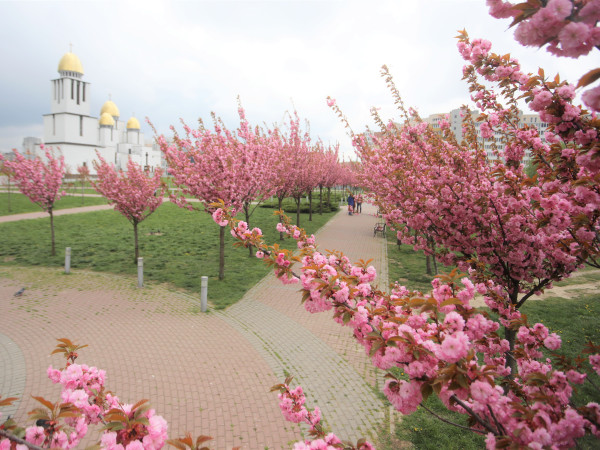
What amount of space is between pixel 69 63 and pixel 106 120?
16.4 m

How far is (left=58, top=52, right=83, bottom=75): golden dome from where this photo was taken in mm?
65000

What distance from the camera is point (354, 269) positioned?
3121 mm

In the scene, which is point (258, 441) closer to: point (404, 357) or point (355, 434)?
point (355, 434)

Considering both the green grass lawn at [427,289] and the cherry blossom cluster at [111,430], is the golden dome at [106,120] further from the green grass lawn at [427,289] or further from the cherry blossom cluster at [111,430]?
the cherry blossom cluster at [111,430]

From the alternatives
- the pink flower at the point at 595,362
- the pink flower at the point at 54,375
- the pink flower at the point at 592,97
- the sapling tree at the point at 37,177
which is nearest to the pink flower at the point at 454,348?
the pink flower at the point at 592,97

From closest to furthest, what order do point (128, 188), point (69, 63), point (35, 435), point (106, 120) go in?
point (35, 435), point (128, 188), point (69, 63), point (106, 120)

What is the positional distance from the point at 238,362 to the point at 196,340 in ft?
4.40

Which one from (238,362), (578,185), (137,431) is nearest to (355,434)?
(238,362)

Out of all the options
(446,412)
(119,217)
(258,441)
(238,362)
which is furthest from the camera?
(119,217)

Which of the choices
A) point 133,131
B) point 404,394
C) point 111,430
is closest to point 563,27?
point 404,394

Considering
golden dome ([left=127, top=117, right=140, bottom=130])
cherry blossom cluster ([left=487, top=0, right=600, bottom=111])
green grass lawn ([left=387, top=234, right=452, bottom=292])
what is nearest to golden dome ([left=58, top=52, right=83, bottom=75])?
golden dome ([left=127, top=117, right=140, bottom=130])

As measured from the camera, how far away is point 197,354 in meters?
6.75

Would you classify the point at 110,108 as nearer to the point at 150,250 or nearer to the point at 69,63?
the point at 69,63

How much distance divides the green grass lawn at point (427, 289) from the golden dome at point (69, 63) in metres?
76.3
